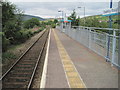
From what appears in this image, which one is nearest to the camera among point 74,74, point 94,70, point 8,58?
point 74,74

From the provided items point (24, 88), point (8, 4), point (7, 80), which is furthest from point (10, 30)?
point (24, 88)

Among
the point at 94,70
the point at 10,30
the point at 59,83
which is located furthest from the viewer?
the point at 10,30

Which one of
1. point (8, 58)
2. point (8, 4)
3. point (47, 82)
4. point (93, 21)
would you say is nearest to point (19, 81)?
point (47, 82)

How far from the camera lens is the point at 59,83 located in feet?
17.3

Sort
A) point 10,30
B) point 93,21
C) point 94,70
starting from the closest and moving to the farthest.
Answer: point 94,70 → point 10,30 → point 93,21

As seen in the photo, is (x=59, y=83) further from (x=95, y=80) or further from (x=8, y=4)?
(x=8, y=4)

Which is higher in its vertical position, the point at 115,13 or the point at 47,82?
the point at 115,13

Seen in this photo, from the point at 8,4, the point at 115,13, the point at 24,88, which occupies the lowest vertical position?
the point at 24,88

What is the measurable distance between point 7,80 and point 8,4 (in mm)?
11990

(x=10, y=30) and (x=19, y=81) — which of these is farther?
(x=10, y=30)

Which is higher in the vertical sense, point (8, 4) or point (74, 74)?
point (8, 4)

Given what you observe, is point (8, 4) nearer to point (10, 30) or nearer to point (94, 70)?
point (10, 30)

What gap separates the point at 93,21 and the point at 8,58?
1868cm

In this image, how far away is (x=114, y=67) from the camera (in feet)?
22.4
